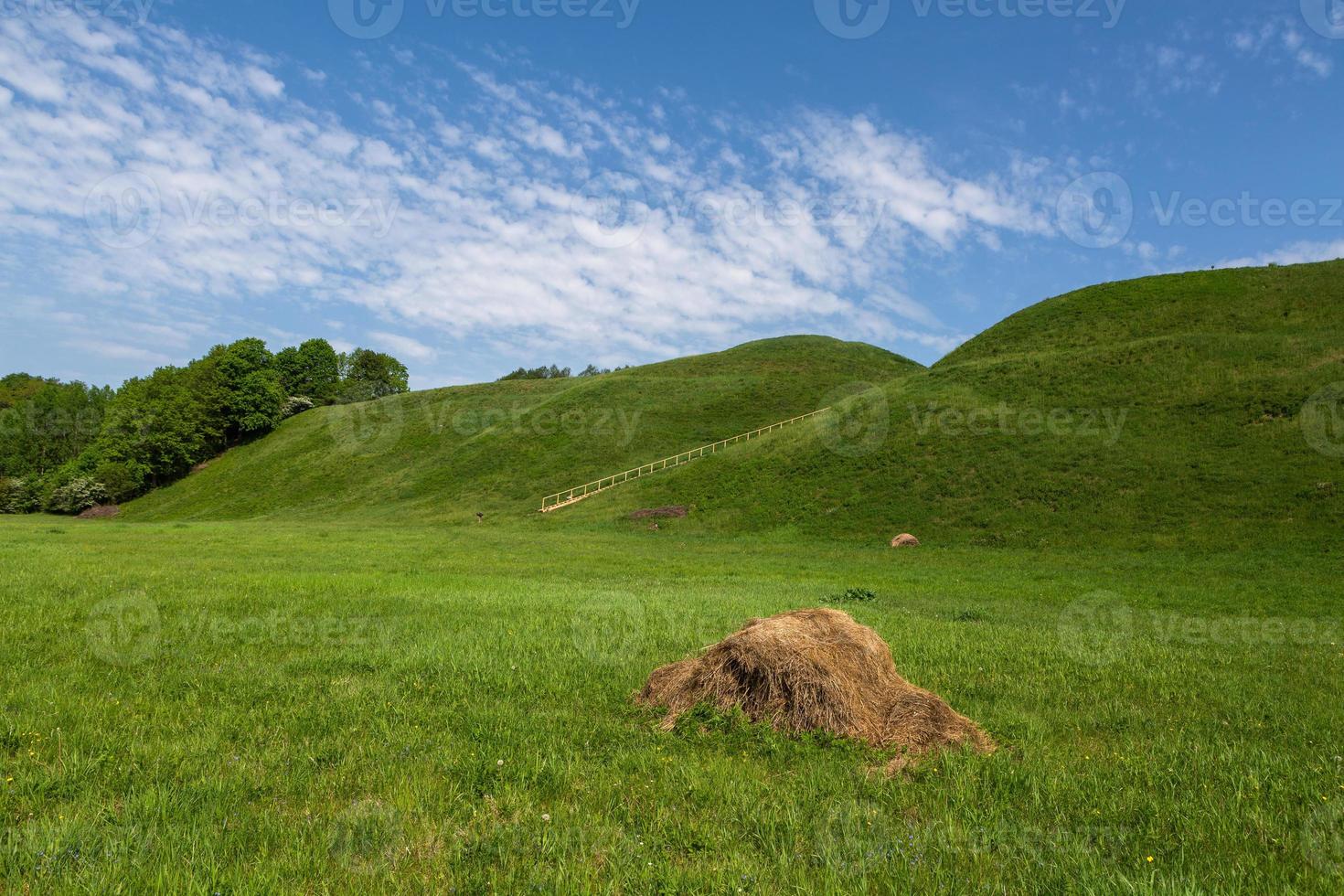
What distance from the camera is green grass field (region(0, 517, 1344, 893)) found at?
4656 mm

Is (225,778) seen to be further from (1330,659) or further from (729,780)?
(1330,659)

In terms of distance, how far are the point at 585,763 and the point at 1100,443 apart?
1797 inches

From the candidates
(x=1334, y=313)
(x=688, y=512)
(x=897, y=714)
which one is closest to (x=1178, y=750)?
(x=897, y=714)

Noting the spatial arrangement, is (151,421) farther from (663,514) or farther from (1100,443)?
(1100,443)

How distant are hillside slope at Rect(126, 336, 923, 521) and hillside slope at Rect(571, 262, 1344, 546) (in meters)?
16.7

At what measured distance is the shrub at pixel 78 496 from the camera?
253 ft

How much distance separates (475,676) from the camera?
9484 millimetres

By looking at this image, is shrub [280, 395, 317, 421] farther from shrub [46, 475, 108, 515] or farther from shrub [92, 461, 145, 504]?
shrub [46, 475, 108, 515]

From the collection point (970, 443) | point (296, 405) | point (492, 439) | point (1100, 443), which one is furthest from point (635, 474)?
point (296, 405)

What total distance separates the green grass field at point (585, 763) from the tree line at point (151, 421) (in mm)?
82702

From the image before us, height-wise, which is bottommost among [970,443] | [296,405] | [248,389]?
[970,443]

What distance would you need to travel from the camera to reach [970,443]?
47062 millimetres

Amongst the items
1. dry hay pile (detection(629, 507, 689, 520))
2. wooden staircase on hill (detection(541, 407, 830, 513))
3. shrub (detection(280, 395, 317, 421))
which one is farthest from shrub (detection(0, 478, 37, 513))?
dry hay pile (detection(629, 507, 689, 520))

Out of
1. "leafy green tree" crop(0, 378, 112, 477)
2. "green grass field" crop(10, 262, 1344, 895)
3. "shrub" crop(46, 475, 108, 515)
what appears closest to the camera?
"green grass field" crop(10, 262, 1344, 895)
